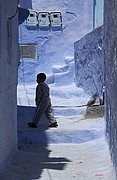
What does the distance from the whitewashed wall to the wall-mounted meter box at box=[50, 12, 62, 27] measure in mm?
12003

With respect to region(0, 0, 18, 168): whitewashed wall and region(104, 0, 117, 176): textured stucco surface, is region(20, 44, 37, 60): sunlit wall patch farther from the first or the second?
region(104, 0, 117, 176): textured stucco surface

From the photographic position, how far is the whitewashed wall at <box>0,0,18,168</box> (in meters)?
7.46

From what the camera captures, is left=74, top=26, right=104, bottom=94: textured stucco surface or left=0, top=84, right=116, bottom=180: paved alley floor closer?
left=0, top=84, right=116, bottom=180: paved alley floor

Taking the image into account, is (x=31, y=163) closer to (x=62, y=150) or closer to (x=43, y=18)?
(x=62, y=150)

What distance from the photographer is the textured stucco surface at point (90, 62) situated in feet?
48.2

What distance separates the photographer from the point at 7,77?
8125mm

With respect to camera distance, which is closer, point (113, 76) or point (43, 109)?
point (113, 76)

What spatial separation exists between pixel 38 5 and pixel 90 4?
2.18 meters

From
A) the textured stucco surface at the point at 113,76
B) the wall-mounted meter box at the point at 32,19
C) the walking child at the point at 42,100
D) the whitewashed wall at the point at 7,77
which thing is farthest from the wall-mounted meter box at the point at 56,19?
the textured stucco surface at the point at 113,76

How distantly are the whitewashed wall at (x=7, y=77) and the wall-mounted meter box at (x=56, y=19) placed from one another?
12003 mm

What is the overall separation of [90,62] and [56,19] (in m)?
5.22

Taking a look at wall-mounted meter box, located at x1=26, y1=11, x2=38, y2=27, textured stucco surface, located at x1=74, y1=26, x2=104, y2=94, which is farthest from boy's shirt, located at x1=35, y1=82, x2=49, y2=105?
wall-mounted meter box, located at x1=26, y1=11, x2=38, y2=27

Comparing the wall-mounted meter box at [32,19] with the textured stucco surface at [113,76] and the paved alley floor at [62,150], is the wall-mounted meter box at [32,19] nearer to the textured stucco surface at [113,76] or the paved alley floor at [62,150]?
the paved alley floor at [62,150]

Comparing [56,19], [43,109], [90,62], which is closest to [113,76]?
[43,109]
